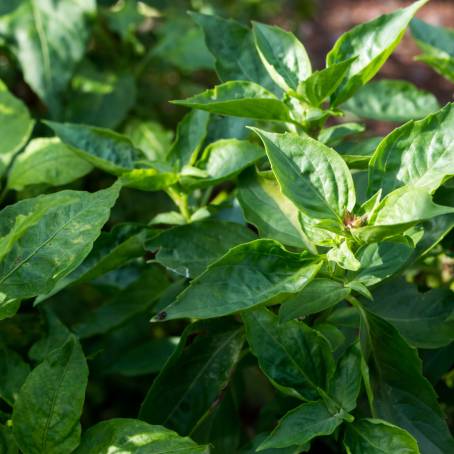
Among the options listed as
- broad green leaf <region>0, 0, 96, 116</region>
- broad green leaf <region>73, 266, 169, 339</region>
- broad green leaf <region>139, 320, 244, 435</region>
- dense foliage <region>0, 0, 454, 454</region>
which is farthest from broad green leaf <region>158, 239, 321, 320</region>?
broad green leaf <region>0, 0, 96, 116</region>

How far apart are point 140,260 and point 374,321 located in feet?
2.08

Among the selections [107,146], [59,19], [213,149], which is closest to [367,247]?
[213,149]

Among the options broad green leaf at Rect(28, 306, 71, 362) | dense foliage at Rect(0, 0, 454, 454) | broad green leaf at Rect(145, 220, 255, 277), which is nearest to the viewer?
dense foliage at Rect(0, 0, 454, 454)

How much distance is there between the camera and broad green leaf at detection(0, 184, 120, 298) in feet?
3.38

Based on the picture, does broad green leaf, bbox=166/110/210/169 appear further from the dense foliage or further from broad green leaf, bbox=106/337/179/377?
broad green leaf, bbox=106/337/179/377

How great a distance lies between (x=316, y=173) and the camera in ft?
3.46

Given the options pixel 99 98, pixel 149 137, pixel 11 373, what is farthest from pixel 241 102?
pixel 99 98

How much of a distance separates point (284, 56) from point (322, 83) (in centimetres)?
13

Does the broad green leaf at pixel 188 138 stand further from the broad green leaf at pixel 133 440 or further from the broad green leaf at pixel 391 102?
the broad green leaf at pixel 133 440

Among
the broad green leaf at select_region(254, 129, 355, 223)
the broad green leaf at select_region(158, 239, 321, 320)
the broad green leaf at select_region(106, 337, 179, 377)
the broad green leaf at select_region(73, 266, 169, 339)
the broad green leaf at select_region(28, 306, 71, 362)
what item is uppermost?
the broad green leaf at select_region(254, 129, 355, 223)

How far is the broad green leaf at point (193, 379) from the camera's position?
119 centimetres

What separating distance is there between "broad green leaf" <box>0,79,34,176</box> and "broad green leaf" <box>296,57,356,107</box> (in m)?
0.62

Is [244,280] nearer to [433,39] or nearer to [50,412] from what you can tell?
[50,412]

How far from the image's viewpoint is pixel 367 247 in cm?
108
